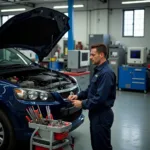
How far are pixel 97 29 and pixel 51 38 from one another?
22.7 ft

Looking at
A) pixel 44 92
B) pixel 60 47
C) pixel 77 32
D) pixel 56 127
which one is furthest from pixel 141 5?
pixel 56 127

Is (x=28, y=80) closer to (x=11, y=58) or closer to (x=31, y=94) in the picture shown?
(x=31, y=94)

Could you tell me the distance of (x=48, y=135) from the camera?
7.80 feet

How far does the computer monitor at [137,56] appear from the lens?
8.37 metres

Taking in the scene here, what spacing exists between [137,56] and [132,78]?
2.44 feet

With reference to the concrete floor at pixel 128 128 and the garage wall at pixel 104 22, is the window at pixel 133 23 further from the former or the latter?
the concrete floor at pixel 128 128

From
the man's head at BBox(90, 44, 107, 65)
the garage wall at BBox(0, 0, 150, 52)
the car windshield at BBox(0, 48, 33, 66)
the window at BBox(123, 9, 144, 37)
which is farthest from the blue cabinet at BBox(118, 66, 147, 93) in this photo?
the man's head at BBox(90, 44, 107, 65)

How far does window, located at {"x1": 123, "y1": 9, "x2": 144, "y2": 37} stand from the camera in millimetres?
10117

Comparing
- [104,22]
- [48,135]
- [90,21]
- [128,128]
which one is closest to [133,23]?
[104,22]

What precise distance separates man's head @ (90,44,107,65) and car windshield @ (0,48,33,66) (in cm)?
183

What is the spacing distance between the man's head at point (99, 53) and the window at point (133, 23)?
25.8 feet

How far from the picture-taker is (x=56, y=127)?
2314mm

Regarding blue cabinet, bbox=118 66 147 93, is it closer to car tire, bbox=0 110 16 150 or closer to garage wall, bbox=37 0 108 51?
garage wall, bbox=37 0 108 51

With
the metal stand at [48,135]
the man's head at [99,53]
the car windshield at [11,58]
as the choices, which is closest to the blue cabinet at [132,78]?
the car windshield at [11,58]
